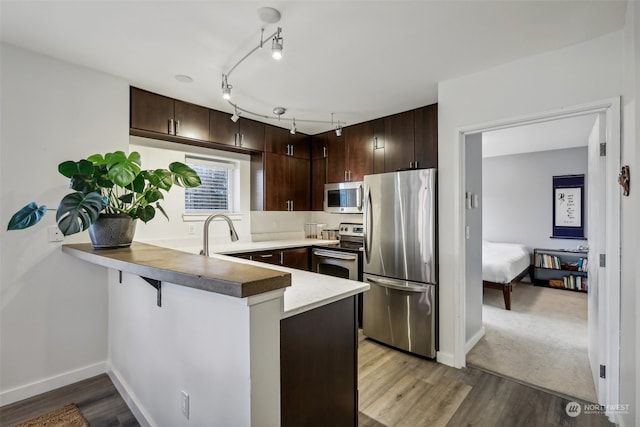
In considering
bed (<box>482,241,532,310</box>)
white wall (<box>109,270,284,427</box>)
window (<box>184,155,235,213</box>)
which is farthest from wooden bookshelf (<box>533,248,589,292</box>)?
white wall (<box>109,270,284,427</box>)

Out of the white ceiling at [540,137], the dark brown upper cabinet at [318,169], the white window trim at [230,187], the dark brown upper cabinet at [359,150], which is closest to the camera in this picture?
the white window trim at [230,187]

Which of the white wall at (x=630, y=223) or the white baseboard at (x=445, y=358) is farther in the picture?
the white baseboard at (x=445, y=358)

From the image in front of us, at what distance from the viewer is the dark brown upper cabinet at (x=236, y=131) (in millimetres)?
3298

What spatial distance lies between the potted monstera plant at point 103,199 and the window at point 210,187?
1224 mm

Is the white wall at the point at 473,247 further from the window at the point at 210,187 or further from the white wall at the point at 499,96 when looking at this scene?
the window at the point at 210,187

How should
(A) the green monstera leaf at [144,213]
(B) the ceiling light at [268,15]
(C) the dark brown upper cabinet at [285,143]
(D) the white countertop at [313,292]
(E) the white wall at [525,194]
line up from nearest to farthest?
(D) the white countertop at [313,292]
(B) the ceiling light at [268,15]
(A) the green monstera leaf at [144,213]
(C) the dark brown upper cabinet at [285,143]
(E) the white wall at [525,194]

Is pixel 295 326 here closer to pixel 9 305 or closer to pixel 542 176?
pixel 9 305

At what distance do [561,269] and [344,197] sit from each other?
4458mm

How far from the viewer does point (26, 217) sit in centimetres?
178

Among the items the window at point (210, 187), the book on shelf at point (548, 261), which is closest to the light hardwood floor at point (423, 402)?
the window at point (210, 187)

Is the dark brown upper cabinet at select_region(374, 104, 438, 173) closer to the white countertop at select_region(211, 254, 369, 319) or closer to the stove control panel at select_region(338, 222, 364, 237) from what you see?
the stove control panel at select_region(338, 222, 364, 237)

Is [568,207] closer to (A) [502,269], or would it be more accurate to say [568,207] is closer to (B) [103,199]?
(A) [502,269]

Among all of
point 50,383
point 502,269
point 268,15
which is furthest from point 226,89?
point 502,269

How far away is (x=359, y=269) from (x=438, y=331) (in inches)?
40.3
